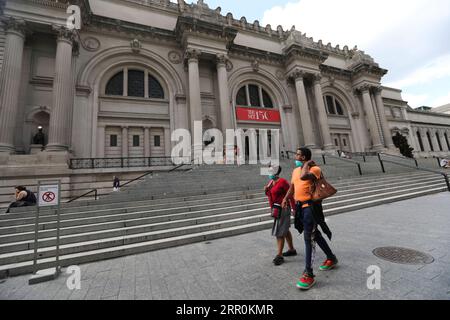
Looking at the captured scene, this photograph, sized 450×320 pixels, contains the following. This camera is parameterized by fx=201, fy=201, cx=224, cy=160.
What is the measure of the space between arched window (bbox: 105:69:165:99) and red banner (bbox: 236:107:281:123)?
7.89 meters

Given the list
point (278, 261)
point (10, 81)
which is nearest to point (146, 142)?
point (10, 81)

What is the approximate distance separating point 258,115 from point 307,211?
20.0 meters

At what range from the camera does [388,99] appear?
34.4m

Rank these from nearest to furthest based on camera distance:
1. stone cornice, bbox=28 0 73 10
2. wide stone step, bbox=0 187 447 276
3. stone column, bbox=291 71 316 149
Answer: wide stone step, bbox=0 187 447 276 < stone cornice, bbox=28 0 73 10 < stone column, bbox=291 71 316 149

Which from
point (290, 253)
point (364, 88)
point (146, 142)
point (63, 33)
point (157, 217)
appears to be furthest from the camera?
point (364, 88)

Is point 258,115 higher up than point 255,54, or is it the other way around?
point 255,54

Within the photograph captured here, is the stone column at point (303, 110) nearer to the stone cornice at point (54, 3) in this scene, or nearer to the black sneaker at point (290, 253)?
the black sneaker at point (290, 253)

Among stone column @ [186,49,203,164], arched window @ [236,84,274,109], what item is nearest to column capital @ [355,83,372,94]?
arched window @ [236,84,274,109]

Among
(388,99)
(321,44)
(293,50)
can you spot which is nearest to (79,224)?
(293,50)

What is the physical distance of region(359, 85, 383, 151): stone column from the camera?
84.6ft

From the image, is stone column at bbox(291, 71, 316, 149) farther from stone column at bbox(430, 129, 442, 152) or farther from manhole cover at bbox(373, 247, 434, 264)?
stone column at bbox(430, 129, 442, 152)

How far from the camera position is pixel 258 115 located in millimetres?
22047

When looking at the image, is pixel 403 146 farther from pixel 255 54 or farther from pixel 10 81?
pixel 10 81

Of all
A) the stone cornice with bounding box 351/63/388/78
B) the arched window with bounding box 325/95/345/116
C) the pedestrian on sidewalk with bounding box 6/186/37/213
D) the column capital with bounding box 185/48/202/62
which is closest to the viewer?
the pedestrian on sidewalk with bounding box 6/186/37/213
